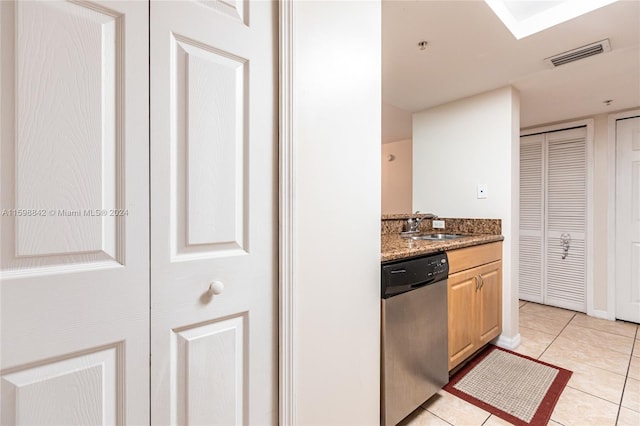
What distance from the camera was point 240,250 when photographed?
0.82 meters

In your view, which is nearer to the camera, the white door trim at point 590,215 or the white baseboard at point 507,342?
the white baseboard at point 507,342

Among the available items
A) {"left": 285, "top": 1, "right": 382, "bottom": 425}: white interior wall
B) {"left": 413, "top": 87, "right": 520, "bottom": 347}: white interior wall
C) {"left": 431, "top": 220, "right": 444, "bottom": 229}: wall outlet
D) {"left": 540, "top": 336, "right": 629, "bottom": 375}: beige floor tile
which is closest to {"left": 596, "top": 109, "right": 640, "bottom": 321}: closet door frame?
{"left": 540, "top": 336, "right": 629, "bottom": 375}: beige floor tile

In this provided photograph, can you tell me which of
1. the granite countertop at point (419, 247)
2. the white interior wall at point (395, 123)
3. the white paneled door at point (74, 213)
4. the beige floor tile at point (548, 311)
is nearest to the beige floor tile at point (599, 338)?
the beige floor tile at point (548, 311)

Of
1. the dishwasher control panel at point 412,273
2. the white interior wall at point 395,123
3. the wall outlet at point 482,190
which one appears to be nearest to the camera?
the dishwasher control panel at point 412,273

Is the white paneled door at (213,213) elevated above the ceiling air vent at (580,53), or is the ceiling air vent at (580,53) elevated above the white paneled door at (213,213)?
the ceiling air vent at (580,53)

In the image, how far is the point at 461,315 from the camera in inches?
71.1

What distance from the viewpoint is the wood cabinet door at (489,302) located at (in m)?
2.00

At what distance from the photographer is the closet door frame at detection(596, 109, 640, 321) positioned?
9.36 ft

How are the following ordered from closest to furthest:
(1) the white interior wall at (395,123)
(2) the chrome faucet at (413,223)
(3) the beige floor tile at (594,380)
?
(3) the beige floor tile at (594,380), (2) the chrome faucet at (413,223), (1) the white interior wall at (395,123)

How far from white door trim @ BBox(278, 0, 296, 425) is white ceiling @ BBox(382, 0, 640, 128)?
0.89m

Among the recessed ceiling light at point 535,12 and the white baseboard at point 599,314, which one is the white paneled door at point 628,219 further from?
the recessed ceiling light at point 535,12

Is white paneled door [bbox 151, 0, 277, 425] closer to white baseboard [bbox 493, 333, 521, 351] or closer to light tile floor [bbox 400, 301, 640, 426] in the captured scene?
light tile floor [bbox 400, 301, 640, 426]

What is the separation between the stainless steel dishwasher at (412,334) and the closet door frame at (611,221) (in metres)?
2.58

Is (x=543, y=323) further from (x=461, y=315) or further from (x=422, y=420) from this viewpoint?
(x=422, y=420)
